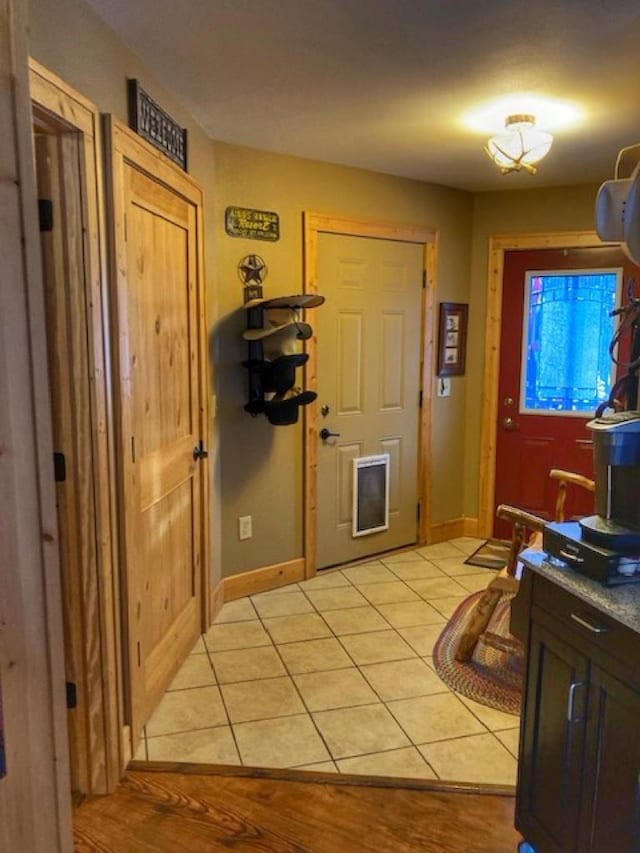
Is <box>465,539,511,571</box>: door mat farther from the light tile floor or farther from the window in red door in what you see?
the window in red door

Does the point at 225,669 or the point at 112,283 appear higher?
the point at 112,283

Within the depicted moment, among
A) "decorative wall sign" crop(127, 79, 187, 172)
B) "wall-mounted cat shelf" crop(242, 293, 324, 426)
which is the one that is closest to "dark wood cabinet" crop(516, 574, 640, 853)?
"wall-mounted cat shelf" crop(242, 293, 324, 426)

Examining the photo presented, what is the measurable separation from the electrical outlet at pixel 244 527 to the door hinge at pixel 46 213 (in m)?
2.08

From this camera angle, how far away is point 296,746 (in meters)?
2.36

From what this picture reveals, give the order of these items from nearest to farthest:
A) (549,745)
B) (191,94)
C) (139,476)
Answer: (549,745), (139,476), (191,94)

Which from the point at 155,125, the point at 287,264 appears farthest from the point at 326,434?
the point at 155,125

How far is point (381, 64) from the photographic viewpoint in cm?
229

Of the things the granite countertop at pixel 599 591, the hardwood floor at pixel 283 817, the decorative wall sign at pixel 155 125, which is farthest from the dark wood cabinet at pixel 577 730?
the decorative wall sign at pixel 155 125

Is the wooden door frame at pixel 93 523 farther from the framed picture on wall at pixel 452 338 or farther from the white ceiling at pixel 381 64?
the framed picture on wall at pixel 452 338

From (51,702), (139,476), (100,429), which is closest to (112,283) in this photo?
(100,429)

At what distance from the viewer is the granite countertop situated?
1411 millimetres

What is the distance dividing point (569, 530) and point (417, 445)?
268cm

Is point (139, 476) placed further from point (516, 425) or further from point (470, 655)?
point (516, 425)

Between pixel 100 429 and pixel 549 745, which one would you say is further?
pixel 100 429
